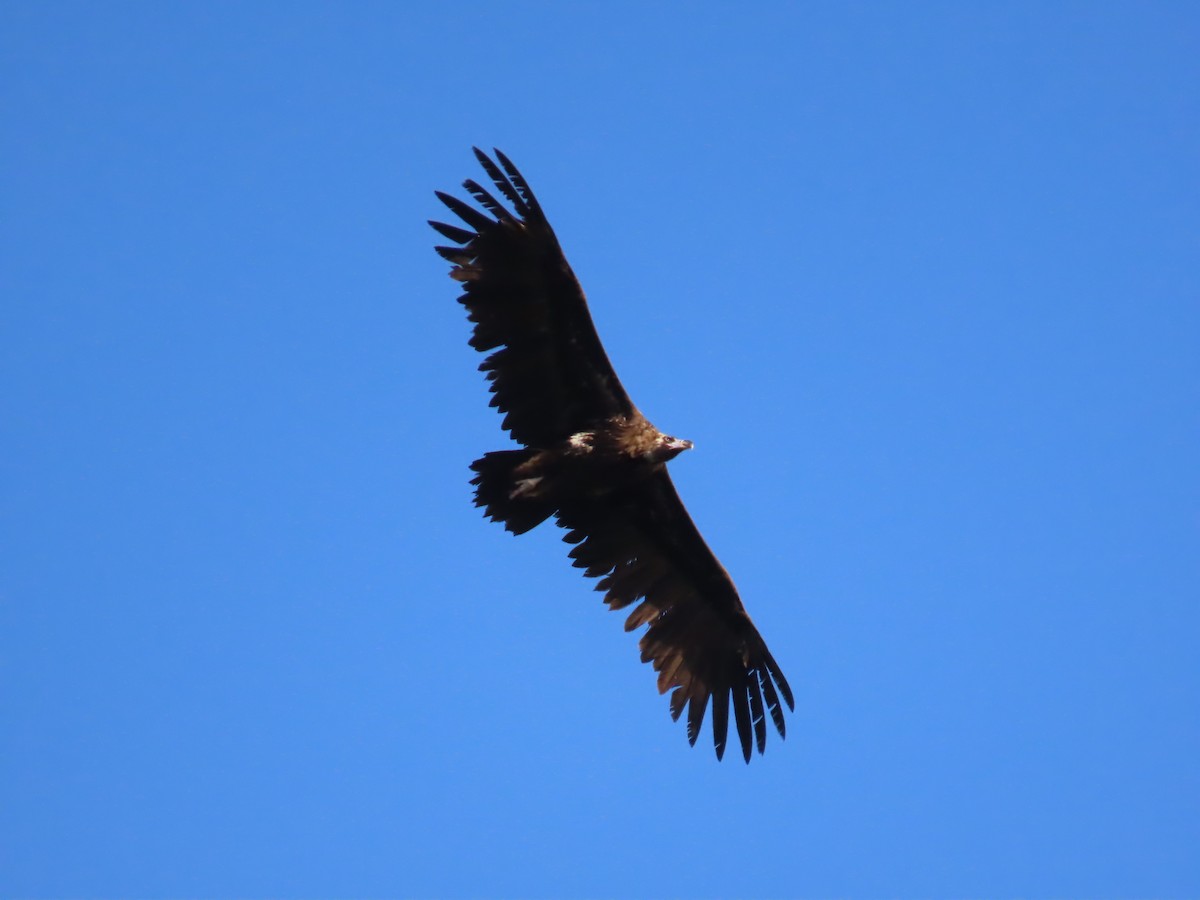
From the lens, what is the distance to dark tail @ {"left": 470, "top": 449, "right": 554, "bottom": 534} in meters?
12.6

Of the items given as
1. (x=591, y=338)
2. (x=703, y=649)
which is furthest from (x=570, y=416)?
(x=703, y=649)

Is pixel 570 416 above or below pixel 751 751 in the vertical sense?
above

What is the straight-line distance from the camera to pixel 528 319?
500 inches

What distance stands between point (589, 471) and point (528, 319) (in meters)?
1.68

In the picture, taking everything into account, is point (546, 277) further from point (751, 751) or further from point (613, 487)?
point (751, 751)

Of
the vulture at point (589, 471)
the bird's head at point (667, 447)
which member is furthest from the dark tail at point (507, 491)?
the bird's head at point (667, 447)

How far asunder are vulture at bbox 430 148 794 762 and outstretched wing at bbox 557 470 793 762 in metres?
0.01

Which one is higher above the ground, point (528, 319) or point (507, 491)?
point (528, 319)

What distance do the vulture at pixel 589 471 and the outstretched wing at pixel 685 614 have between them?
13mm

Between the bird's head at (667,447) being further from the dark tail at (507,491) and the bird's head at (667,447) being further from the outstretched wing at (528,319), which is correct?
the dark tail at (507,491)

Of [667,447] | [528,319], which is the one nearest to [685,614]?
[667,447]

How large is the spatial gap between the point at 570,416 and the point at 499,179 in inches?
98.2

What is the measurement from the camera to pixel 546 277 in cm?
1254

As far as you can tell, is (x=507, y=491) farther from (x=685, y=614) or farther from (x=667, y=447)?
(x=685, y=614)
